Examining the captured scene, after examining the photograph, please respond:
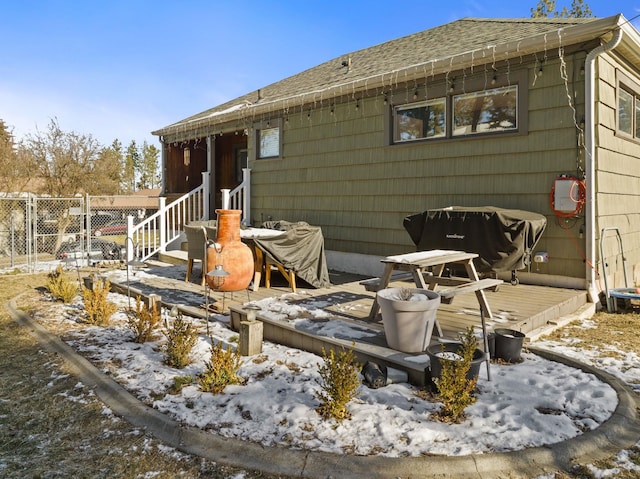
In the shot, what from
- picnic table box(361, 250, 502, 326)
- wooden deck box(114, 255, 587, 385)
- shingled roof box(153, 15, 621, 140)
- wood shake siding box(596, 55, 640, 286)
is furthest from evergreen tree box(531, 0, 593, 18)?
picnic table box(361, 250, 502, 326)

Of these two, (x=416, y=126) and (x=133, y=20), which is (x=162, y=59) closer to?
(x=133, y=20)

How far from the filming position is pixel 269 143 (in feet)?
34.2

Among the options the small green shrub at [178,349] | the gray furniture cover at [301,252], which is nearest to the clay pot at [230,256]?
the gray furniture cover at [301,252]

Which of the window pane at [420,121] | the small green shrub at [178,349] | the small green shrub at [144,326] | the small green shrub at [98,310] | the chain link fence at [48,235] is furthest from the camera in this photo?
the chain link fence at [48,235]

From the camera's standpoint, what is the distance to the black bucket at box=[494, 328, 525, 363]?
3.79 metres

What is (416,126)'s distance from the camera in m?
7.63

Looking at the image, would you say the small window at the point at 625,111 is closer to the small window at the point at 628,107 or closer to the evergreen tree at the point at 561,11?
the small window at the point at 628,107

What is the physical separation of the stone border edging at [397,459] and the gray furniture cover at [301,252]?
371cm

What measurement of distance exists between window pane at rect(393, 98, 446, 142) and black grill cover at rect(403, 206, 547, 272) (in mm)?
1982

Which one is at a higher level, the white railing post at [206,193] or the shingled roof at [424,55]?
the shingled roof at [424,55]

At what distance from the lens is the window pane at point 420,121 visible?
729 centimetres

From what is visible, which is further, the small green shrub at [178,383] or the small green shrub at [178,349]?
the small green shrub at [178,349]

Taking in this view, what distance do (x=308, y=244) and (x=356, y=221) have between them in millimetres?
1871

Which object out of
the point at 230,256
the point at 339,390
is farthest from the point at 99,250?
the point at 339,390
